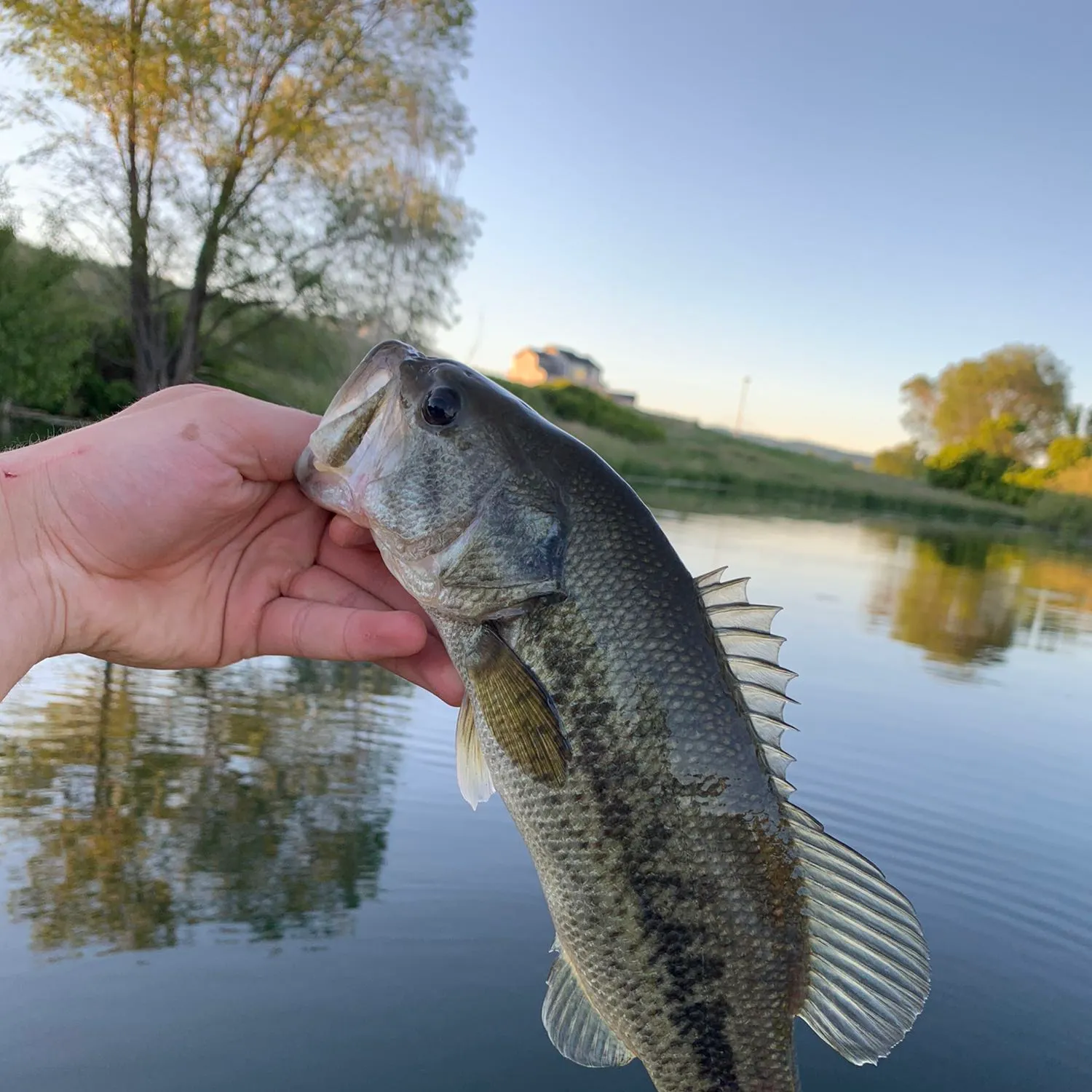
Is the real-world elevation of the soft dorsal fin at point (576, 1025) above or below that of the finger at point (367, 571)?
below

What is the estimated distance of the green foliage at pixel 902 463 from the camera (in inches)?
3307

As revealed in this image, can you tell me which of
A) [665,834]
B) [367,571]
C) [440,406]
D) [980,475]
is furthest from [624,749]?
[980,475]

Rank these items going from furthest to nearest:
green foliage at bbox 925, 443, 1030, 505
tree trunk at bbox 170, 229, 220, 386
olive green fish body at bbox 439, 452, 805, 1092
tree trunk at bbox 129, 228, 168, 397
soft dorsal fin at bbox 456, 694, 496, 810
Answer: green foliage at bbox 925, 443, 1030, 505
tree trunk at bbox 129, 228, 168, 397
tree trunk at bbox 170, 229, 220, 386
soft dorsal fin at bbox 456, 694, 496, 810
olive green fish body at bbox 439, 452, 805, 1092

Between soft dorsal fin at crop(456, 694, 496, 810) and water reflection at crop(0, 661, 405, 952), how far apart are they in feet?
9.01

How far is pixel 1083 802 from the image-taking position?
26.0 feet

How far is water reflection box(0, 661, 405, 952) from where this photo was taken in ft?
15.0

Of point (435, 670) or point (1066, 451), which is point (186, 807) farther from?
point (1066, 451)

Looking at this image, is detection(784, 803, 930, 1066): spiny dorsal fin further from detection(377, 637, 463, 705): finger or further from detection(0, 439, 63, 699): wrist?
detection(0, 439, 63, 699): wrist

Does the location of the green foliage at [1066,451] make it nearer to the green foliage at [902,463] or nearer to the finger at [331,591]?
the green foliage at [902,463]

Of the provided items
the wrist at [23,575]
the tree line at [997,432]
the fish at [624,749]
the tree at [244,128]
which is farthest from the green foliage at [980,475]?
the wrist at [23,575]

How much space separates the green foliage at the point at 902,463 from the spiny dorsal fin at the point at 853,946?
281ft

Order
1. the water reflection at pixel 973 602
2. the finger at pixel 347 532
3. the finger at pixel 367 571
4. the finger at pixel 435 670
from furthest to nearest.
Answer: the water reflection at pixel 973 602
the finger at pixel 367 571
the finger at pixel 435 670
the finger at pixel 347 532

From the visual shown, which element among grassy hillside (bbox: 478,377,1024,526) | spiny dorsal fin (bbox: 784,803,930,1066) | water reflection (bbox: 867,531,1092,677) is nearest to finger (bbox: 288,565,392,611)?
spiny dorsal fin (bbox: 784,803,930,1066)

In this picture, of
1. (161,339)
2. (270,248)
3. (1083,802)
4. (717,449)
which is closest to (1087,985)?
(1083,802)
